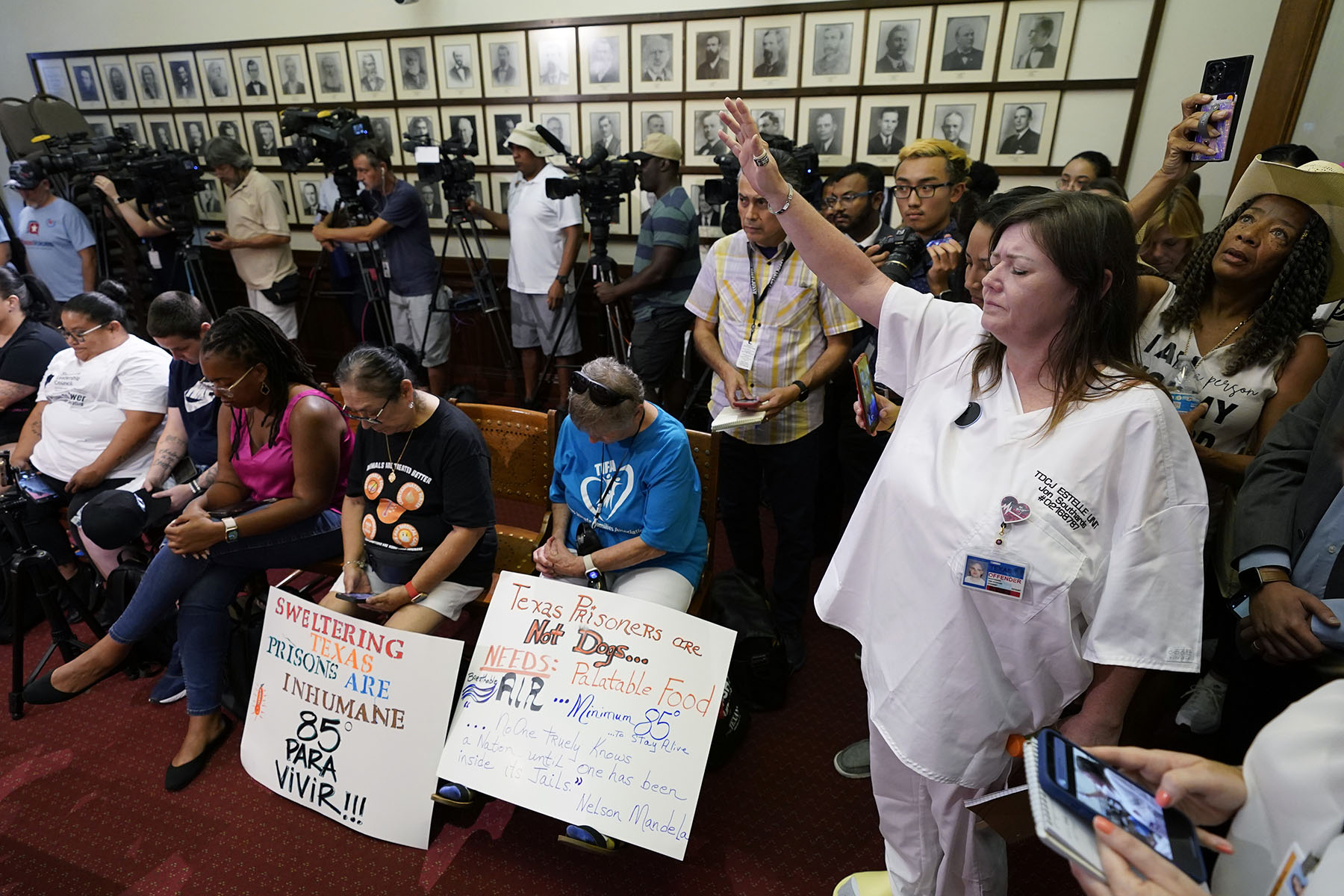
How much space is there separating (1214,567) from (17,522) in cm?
346

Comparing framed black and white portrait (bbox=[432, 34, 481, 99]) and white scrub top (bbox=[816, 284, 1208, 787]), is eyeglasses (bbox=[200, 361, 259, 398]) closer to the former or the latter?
white scrub top (bbox=[816, 284, 1208, 787])

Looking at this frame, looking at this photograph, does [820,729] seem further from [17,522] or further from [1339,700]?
[17,522]

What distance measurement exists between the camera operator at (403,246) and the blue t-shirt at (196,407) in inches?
67.1

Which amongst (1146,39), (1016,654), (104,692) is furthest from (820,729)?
(1146,39)

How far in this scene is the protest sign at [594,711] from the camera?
1599 millimetres

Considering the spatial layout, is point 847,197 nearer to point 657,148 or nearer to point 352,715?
point 657,148

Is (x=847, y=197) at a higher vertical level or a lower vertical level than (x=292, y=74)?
lower

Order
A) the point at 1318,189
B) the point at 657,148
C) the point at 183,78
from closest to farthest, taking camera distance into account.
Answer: the point at 1318,189
the point at 657,148
the point at 183,78

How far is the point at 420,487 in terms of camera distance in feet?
6.61

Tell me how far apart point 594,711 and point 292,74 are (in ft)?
16.0

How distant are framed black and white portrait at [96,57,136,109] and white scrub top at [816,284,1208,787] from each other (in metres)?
6.32

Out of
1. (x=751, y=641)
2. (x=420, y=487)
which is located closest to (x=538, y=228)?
(x=420, y=487)

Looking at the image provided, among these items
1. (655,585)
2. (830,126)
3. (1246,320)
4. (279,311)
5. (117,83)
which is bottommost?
(655,585)

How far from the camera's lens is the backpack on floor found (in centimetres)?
217
